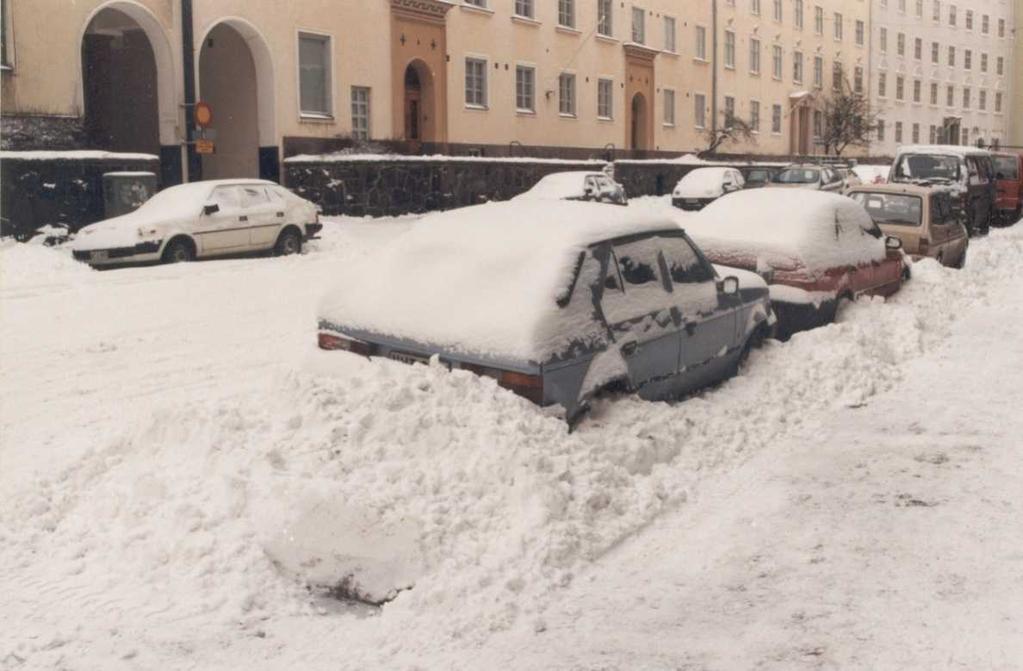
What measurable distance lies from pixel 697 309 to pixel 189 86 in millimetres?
18746

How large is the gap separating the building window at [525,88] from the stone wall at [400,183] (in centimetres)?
398

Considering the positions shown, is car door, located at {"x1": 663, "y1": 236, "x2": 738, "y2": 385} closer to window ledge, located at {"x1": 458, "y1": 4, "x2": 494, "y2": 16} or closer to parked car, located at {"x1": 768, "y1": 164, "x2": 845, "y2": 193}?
parked car, located at {"x1": 768, "y1": 164, "x2": 845, "y2": 193}

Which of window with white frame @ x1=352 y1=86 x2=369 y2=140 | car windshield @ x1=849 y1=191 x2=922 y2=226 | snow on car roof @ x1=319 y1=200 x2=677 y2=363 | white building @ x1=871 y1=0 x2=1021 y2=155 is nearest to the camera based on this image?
snow on car roof @ x1=319 y1=200 x2=677 y2=363

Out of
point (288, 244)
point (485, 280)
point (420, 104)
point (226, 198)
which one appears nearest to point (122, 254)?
point (226, 198)

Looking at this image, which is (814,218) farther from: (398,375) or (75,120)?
(75,120)

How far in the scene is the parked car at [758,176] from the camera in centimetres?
3281

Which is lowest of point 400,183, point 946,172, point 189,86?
point 400,183

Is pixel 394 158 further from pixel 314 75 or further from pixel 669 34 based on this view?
pixel 669 34

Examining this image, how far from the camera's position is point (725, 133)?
155 feet

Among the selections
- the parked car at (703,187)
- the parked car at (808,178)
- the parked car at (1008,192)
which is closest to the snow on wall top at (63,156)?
the parked car at (703,187)

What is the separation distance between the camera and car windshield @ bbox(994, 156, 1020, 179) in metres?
29.5

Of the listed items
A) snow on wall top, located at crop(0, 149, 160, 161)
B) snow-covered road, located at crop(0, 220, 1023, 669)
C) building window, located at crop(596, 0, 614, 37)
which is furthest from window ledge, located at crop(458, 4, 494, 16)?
snow-covered road, located at crop(0, 220, 1023, 669)

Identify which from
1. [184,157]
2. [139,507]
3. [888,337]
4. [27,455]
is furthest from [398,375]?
[184,157]

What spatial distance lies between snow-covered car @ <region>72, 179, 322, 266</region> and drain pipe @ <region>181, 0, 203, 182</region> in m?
6.23
